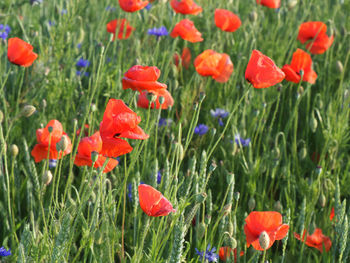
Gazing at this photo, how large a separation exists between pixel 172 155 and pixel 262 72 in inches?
20.5

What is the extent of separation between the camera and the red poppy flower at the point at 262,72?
1377mm

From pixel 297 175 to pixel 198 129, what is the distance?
0.39 meters

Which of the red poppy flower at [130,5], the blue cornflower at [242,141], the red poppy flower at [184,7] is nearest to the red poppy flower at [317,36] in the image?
the red poppy flower at [184,7]

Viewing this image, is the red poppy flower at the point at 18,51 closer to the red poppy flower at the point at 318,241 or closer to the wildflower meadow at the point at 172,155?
the wildflower meadow at the point at 172,155

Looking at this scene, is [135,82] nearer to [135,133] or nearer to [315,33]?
[135,133]

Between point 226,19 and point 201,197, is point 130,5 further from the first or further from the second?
point 201,197

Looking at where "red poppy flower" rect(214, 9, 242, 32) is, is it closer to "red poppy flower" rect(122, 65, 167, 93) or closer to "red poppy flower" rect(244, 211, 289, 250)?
"red poppy flower" rect(122, 65, 167, 93)

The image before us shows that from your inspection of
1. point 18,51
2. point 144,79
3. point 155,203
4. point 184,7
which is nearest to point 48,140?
point 18,51

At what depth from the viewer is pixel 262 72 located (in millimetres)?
1381

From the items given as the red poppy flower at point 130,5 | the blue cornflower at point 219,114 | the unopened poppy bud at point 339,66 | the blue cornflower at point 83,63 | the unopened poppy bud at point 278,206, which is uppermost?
the red poppy flower at point 130,5

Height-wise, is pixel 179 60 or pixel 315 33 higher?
pixel 315 33

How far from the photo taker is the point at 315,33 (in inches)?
91.7

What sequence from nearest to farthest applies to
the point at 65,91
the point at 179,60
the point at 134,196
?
the point at 134,196, the point at 65,91, the point at 179,60

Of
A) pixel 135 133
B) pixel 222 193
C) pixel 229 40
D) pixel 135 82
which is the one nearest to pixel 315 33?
pixel 229 40
